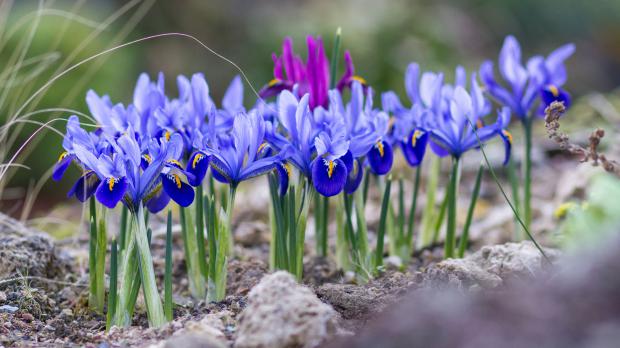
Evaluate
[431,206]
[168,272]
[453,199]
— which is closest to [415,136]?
[453,199]

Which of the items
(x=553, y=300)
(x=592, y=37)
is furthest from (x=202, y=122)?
(x=592, y=37)

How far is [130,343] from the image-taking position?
2961 millimetres

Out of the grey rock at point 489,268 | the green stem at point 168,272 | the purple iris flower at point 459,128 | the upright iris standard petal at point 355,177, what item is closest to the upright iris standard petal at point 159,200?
the green stem at point 168,272

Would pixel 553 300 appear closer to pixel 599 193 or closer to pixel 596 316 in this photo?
pixel 596 316

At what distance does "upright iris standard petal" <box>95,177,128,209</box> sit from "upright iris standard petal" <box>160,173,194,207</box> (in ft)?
0.58

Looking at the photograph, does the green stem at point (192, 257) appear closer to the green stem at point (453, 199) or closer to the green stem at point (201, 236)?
the green stem at point (201, 236)

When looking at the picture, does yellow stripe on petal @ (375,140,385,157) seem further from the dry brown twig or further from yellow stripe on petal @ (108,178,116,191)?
yellow stripe on petal @ (108,178,116,191)

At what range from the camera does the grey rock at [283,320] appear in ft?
8.20

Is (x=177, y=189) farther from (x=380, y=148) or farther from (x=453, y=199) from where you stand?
(x=453, y=199)

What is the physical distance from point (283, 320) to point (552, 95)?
2.54 metres

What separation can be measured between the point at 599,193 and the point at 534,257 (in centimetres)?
46

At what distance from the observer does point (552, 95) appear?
4.35 m

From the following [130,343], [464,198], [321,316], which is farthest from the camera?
[464,198]

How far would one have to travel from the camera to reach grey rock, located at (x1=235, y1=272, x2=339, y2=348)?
250cm
